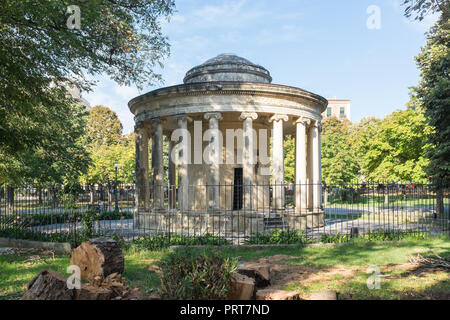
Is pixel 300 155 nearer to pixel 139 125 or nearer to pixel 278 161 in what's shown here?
pixel 278 161

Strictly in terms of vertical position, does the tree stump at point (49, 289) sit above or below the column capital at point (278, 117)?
below

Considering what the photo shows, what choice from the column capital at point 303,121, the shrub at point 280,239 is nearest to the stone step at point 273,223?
the shrub at point 280,239

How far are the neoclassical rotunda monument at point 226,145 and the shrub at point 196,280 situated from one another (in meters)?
8.22

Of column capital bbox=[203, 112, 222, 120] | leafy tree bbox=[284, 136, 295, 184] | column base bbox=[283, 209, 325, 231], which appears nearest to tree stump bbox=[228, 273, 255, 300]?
column base bbox=[283, 209, 325, 231]

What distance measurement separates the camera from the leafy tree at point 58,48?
29.9 feet

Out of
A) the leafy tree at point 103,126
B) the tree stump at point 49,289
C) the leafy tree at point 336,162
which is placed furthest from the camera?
the leafy tree at point 103,126

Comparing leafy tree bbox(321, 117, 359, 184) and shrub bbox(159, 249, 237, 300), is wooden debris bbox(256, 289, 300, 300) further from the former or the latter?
leafy tree bbox(321, 117, 359, 184)

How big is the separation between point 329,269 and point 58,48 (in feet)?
33.3

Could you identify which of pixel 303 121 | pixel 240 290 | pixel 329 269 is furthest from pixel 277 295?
pixel 303 121

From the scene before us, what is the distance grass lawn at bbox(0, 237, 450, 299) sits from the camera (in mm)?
7273

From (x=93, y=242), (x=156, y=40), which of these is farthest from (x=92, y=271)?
(x=156, y=40)

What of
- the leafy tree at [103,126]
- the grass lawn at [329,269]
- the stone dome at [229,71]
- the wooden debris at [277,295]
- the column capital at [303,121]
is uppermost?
the leafy tree at [103,126]

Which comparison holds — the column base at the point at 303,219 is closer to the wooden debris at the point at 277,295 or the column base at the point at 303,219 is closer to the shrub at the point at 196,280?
the wooden debris at the point at 277,295
